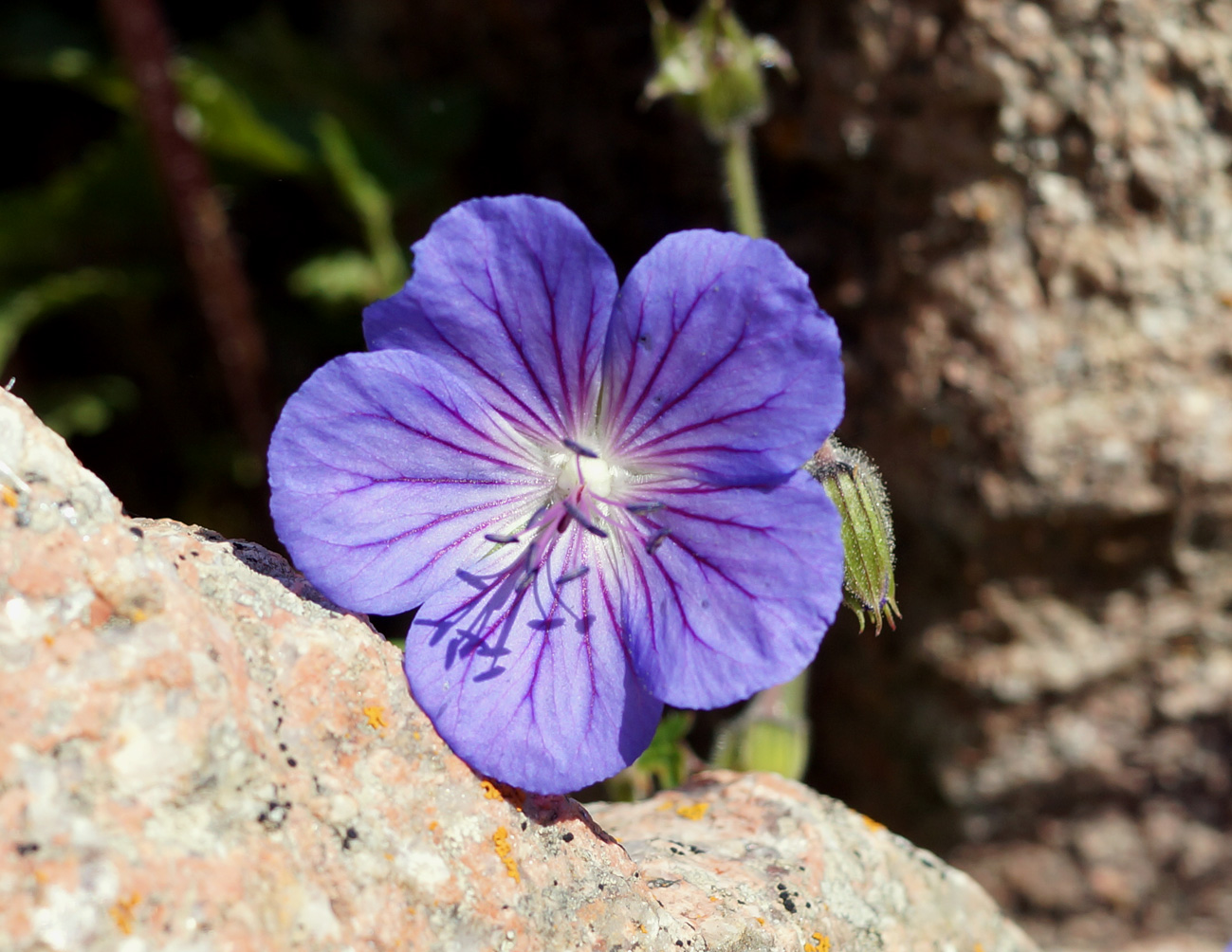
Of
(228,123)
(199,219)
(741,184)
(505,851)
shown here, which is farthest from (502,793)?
(228,123)

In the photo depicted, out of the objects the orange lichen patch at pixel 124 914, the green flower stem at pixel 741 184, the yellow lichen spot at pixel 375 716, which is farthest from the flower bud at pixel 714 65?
the orange lichen patch at pixel 124 914

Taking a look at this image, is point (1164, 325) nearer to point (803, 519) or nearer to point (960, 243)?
point (960, 243)

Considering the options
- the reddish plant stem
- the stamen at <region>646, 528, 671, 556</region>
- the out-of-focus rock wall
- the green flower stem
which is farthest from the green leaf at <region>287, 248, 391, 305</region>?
the stamen at <region>646, 528, 671, 556</region>

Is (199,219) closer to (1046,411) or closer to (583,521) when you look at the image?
(583,521)

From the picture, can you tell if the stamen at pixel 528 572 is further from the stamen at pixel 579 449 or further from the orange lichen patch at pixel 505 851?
the orange lichen patch at pixel 505 851

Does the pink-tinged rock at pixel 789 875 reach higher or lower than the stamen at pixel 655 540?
lower
